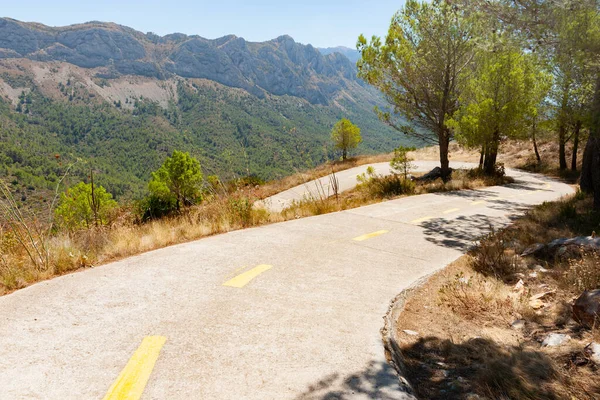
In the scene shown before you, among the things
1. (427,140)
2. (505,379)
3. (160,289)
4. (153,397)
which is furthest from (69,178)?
(427,140)

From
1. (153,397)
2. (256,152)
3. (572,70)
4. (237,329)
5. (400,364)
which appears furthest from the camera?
(256,152)

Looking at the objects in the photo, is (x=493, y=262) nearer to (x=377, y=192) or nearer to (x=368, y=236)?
(x=368, y=236)

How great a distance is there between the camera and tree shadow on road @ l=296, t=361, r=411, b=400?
2.38 meters

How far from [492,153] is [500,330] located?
20.6 metres

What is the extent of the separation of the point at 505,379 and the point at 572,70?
31.0 ft

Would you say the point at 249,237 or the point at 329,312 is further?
the point at 249,237

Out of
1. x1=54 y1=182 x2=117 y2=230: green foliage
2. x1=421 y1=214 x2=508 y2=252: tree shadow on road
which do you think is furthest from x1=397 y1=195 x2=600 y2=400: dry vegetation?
x1=54 y1=182 x2=117 y2=230: green foliage

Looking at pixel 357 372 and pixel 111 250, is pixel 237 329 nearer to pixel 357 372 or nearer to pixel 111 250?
pixel 357 372

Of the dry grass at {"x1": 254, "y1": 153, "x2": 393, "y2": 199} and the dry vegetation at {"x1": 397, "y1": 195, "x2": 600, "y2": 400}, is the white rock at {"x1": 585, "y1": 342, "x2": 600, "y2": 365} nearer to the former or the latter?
the dry vegetation at {"x1": 397, "y1": 195, "x2": 600, "y2": 400}

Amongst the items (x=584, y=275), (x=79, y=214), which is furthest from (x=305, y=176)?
(x=584, y=275)

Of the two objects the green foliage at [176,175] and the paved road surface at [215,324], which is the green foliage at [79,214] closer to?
the paved road surface at [215,324]

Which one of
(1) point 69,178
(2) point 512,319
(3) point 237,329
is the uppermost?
(1) point 69,178

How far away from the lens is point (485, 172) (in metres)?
22.2

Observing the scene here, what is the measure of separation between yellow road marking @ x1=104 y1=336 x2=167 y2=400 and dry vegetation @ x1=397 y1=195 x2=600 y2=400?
6.81 ft
